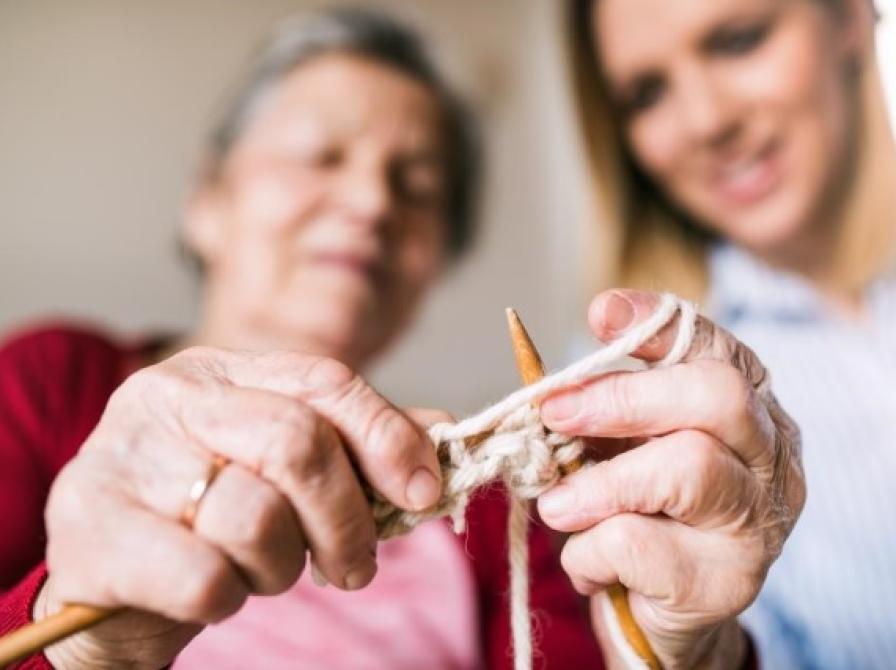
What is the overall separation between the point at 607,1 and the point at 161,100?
2.40 feet

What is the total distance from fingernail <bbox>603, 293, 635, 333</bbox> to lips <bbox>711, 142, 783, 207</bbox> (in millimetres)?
653

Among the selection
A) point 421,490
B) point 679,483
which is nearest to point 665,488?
point 679,483

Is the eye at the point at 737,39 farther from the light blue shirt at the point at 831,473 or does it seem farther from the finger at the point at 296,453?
the finger at the point at 296,453

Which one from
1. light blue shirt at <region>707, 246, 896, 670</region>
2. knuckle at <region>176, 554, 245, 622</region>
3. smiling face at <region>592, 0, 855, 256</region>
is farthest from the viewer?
smiling face at <region>592, 0, 855, 256</region>

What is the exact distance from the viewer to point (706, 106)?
0.96 m

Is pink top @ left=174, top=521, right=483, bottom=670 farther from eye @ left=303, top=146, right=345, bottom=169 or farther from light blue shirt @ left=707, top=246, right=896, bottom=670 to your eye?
eye @ left=303, top=146, right=345, bottom=169

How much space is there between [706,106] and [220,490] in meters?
0.82

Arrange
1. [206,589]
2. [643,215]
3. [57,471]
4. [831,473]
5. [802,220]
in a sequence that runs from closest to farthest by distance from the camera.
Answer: [206,589] → [57,471] → [831,473] → [802,220] → [643,215]

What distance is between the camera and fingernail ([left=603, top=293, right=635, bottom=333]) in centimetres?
40

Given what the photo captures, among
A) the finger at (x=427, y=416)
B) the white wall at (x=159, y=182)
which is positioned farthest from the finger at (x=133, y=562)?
the white wall at (x=159, y=182)

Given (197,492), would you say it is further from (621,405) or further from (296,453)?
(621,405)

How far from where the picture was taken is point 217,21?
52.7 inches

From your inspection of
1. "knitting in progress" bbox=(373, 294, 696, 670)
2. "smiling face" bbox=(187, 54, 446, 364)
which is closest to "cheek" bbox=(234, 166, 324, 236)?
"smiling face" bbox=(187, 54, 446, 364)

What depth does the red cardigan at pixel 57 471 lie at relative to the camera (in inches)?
26.8
